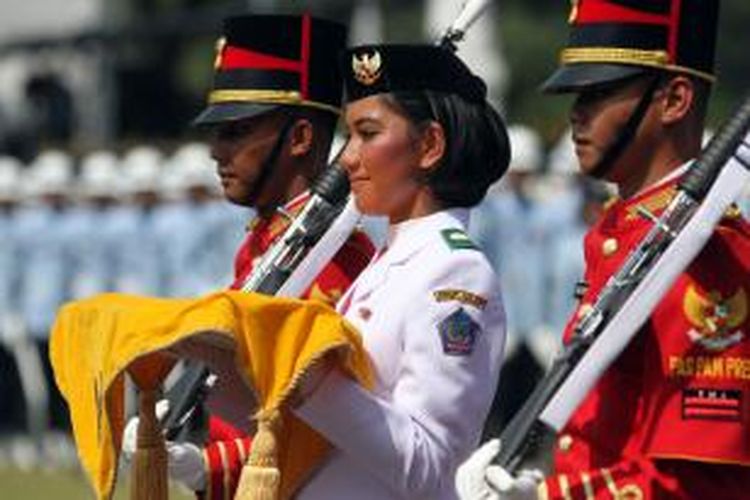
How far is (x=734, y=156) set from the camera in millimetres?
6539

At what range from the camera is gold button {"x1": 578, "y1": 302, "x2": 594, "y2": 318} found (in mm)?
6668

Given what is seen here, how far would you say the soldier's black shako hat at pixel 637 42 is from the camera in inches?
274

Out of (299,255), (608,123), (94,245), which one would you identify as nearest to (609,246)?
(608,123)

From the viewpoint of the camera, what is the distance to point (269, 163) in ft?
28.5

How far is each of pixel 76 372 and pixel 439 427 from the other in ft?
2.67

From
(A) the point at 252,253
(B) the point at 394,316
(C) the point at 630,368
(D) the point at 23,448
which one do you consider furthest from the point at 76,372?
(D) the point at 23,448

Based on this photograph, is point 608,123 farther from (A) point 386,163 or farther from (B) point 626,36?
(A) point 386,163

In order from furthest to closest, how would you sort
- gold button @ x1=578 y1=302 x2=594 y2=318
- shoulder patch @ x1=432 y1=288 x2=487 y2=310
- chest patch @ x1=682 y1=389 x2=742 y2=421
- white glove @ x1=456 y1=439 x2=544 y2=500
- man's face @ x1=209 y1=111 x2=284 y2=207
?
man's face @ x1=209 y1=111 x2=284 y2=207 → shoulder patch @ x1=432 y1=288 x2=487 y2=310 → gold button @ x1=578 y1=302 x2=594 y2=318 → chest patch @ x1=682 y1=389 x2=742 y2=421 → white glove @ x1=456 y1=439 x2=544 y2=500

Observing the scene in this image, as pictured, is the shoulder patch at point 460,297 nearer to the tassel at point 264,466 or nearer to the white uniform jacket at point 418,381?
the white uniform jacket at point 418,381

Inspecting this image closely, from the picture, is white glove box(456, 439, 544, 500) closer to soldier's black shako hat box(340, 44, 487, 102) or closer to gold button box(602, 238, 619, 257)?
gold button box(602, 238, 619, 257)

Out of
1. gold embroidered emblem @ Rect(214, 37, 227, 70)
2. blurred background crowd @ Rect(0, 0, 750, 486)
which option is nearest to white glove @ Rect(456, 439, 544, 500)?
gold embroidered emblem @ Rect(214, 37, 227, 70)

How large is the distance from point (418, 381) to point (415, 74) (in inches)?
31.7

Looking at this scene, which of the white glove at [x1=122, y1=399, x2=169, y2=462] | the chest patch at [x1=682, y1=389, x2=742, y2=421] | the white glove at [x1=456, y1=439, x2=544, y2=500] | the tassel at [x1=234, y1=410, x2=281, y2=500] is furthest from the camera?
the white glove at [x1=122, y1=399, x2=169, y2=462]

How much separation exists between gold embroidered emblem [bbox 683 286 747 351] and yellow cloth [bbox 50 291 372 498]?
2.47 ft
